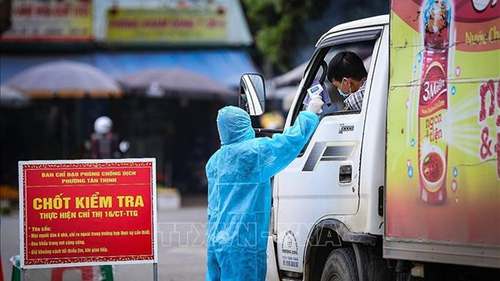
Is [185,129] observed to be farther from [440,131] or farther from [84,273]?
[440,131]

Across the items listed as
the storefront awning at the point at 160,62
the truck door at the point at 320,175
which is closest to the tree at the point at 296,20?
the storefront awning at the point at 160,62

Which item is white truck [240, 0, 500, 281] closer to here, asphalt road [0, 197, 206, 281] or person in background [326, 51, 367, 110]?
person in background [326, 51, 367, 110]

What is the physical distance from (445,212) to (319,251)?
7.13 feet

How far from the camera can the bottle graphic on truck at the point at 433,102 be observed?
22.1 ft

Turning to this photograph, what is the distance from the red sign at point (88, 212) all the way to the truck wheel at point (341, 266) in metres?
1.56

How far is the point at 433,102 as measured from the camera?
6.84m

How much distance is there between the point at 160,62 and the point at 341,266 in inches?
886

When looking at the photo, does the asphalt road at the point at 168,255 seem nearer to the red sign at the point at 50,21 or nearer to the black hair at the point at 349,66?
the black hair at the point at 349,66

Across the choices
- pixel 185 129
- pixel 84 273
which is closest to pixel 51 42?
pixel 185 129

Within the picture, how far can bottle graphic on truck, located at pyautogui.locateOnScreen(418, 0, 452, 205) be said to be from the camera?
22.1 feet

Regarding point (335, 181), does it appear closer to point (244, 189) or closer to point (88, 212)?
point (244, 189)

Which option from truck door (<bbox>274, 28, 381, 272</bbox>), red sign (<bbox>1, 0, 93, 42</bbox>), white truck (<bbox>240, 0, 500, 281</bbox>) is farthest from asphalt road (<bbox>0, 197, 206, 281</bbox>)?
red sign (<bbox>1, 0, 93, 42</bbox>)

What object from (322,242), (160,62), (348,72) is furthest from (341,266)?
(160,62)

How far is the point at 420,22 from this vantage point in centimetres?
703
